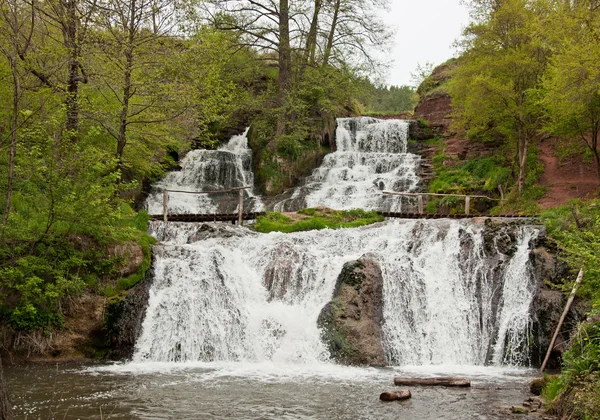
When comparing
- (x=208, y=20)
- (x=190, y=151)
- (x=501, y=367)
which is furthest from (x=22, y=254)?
(x=208, y=20)

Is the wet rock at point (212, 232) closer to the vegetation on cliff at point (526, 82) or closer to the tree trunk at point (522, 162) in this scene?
the vegetation on cliff at point (526, 82)

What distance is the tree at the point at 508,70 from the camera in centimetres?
2195

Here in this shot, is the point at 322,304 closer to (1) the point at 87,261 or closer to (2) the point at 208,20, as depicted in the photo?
(1) the point at 87,261

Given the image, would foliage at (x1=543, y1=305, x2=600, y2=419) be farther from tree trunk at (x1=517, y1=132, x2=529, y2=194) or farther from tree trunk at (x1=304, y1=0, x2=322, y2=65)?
tree trunk at (x1=304, y1=0, x2=322, y2=65)

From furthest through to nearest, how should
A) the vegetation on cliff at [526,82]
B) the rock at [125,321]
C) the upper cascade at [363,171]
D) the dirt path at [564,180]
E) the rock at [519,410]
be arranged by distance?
1. the upper cascade at [363,171]
2. the dirt path at [564,180]
3. the vegetation on cliff at [526,82]
4. the rock at [125,321]
5. the rock at [519,410]

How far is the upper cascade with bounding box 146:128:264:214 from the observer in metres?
24.5

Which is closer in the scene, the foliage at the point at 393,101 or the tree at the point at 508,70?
the tree at the point at 508,70

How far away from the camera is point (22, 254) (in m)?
12.3

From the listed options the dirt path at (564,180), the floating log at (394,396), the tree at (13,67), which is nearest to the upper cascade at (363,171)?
the dirt path at (564,180)

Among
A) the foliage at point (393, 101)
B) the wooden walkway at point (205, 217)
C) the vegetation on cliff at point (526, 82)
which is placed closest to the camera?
the vegetation on cliff at point (526, 82)

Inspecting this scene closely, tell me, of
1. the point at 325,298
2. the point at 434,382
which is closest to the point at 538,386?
the point at 434,382

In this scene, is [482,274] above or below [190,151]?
below

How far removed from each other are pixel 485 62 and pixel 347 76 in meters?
7.61

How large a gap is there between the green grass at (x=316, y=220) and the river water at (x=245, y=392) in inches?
312
